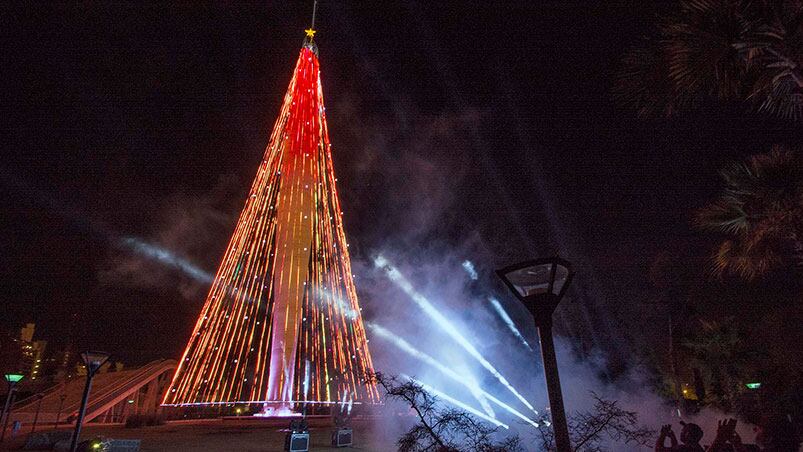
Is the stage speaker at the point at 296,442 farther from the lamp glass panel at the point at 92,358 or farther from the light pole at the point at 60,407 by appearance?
the light pole at the point at 60,407

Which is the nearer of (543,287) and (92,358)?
(543,287)

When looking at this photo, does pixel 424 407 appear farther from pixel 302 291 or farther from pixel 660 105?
pixel 302 291

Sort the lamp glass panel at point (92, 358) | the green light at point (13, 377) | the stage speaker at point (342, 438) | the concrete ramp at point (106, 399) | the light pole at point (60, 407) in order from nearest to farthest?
the lamp glass panel at point (92, 358) → the green light at point (13, 377) → the stage speaker at point (342, 438) → the light pole at point (60, 407) → the concrete ramp at point (106, 399)

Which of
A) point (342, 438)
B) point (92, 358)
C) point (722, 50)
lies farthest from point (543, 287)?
point (342, 438)

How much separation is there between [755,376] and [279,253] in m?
21.1

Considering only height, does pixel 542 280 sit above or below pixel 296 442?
above

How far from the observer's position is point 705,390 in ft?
78.4

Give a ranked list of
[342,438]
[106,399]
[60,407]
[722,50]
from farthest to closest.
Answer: [106,399] < [60,407] < [342,438] < [722,50]

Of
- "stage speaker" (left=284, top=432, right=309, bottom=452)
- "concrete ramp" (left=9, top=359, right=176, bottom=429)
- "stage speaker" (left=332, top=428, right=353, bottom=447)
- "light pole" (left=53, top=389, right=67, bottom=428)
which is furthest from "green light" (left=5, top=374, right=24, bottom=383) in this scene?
"light pole" (left=53, top=389, right=67, bottom=428)

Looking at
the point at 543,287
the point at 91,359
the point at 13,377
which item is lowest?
the point at 543,287

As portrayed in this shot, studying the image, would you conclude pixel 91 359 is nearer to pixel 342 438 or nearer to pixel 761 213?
pixel 342 438

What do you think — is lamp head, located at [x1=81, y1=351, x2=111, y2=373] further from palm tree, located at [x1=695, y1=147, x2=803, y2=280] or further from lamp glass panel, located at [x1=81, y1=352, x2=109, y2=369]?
palm tree, located at [x1=695, y1=147, x2=803, y2=280]

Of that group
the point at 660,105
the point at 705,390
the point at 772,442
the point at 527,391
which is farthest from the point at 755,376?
the point at 660,105

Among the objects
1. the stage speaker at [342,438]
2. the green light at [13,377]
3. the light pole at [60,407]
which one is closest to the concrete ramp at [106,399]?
the light pole at [60,407]
